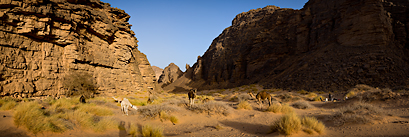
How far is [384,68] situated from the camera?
25812 millimetres

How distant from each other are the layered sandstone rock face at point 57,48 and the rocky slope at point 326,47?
27.5 meters

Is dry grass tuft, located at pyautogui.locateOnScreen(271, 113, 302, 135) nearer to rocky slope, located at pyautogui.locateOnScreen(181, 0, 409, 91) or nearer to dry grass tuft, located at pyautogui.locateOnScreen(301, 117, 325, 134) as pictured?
dry grass tuft, located at pyautogui.locateOnScreen(301, 117, 325, 134)

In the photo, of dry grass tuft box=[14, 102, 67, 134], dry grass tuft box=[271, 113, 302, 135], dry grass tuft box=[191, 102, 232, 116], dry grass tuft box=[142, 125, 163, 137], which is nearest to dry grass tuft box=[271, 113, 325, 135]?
dry grass tuft box=[271, 113, 302, 135]

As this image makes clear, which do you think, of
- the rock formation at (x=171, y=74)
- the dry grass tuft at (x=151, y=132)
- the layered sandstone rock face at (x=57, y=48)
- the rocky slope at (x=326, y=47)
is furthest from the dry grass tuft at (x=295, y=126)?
the rock formation at (x=171, y=74)

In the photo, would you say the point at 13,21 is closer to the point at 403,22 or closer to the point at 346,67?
the point at 346,67

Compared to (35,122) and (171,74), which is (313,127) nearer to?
(35,122)

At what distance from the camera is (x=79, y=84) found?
1633 centimetres

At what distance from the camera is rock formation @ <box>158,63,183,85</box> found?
3583 inches

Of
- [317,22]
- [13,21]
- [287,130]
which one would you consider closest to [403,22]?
[317,22]

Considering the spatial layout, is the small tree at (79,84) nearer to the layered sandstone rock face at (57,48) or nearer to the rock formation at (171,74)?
the layered sandstone rock face at (57,48)

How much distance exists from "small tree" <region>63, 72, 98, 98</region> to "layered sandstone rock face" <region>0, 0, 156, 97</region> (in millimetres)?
266

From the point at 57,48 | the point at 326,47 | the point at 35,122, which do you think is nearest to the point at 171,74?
the point at 326,47

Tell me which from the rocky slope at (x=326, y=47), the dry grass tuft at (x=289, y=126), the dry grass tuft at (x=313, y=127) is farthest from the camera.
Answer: the rocky slope at (x=326, y=47)

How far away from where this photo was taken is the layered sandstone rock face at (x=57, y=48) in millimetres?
12781
